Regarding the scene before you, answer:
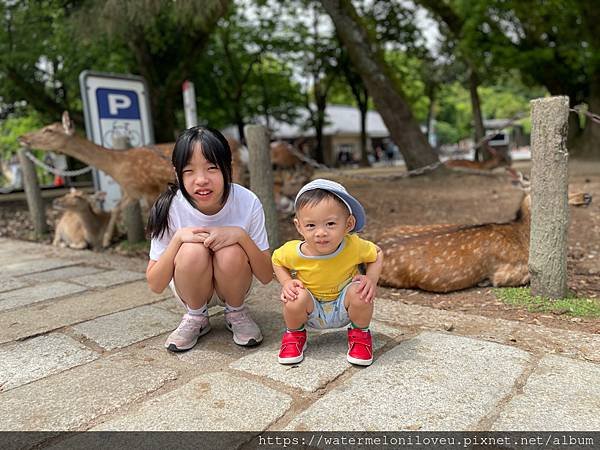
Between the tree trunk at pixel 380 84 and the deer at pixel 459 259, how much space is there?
609 centimetres

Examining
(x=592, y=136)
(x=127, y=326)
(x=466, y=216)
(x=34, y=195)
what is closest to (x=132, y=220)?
(x=34, y=195)

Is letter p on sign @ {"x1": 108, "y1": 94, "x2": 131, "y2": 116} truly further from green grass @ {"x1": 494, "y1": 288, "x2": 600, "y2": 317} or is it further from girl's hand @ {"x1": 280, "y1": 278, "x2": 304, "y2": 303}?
green grass @ {"x1": 494, "y1": 288, "x2": 600, "y2": 317}

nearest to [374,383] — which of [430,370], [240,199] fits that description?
[430,370]

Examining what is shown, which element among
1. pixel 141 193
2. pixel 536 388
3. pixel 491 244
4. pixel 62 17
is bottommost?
pixel 536 388

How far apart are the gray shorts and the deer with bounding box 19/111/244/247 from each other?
317 cm

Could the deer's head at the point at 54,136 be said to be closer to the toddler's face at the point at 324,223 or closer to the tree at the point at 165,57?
the tree at the point at 165,57

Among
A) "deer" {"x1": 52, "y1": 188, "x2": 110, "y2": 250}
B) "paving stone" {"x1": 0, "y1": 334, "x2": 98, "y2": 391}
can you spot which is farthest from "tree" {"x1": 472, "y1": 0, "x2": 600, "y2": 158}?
"paving stone" {"x1": 0, "y1": 334, "x2": 98, "y2": 391}

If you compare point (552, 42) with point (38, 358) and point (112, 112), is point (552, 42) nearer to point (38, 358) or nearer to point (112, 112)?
point (112, 112)

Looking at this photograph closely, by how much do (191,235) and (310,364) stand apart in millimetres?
760

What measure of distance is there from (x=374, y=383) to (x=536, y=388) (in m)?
0.60

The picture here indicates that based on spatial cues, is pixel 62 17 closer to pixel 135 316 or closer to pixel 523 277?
pixel 135 316

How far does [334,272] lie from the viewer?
2.10 metres

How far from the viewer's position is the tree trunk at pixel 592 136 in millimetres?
12070

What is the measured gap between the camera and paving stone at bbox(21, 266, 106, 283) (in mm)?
4016
